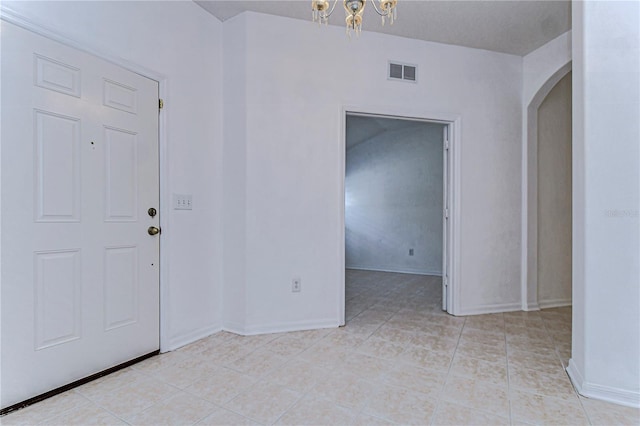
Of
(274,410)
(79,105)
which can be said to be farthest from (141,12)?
(274,410)

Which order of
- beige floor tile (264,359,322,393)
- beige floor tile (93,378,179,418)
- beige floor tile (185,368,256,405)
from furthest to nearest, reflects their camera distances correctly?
beige floor tile (264,359,322,393) < beige floor tile (185,368,256,405) < beige floor tile (93,378,179,418)

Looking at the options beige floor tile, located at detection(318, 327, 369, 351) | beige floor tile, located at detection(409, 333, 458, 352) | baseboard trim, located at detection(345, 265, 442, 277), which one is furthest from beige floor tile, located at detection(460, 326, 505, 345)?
baseboard trim, located at detection(345, 265, 442, 277)

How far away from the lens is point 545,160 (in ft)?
12.0

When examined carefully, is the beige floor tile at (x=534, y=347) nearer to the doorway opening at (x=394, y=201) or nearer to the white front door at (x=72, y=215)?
the doorway opening at (x=394, y=201)

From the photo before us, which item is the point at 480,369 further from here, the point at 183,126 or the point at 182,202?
the point at 183,126

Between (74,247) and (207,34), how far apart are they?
76.1 inches

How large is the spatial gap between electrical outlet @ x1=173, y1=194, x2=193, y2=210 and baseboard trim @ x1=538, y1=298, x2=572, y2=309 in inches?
142

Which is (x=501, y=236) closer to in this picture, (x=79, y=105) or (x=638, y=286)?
(x=638, y=286)

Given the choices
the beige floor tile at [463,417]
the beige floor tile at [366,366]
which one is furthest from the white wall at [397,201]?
the beige floor tile at [463,417]

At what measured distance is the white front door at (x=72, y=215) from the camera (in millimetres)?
1708

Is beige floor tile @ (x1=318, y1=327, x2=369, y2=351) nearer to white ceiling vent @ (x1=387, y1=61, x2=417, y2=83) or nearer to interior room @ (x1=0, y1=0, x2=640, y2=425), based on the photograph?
interior room @ (x1=0, y1=0, x2=640, y2=425)

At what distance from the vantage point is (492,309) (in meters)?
3.44

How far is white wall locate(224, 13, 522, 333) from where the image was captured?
285 centimetres

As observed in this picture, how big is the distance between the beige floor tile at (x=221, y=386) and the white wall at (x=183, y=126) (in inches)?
23.9
